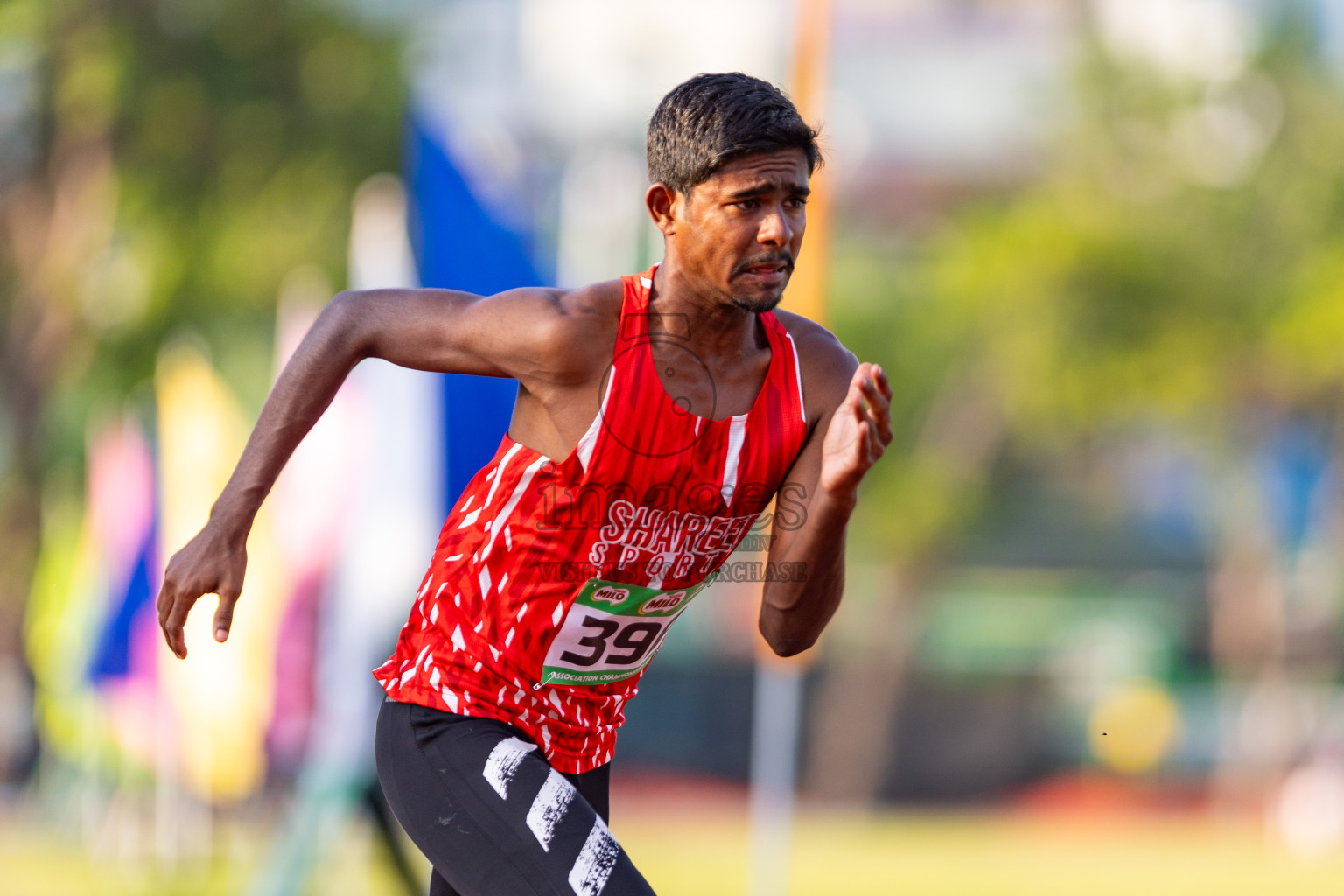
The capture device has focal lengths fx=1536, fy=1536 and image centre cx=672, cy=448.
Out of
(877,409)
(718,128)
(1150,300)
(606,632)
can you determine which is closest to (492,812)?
(606,632)

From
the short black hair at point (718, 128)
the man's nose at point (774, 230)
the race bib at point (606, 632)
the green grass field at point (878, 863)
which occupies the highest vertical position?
the short black hair at point (718, 128)

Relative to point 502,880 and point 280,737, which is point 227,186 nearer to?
point 280,737

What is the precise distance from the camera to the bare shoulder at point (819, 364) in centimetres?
340

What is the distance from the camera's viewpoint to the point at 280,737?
12227mm

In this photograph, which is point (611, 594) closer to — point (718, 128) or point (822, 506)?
point (822, 506)

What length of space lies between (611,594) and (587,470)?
283 millimetres

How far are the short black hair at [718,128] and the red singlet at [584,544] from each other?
0.29m

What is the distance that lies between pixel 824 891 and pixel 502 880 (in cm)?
957

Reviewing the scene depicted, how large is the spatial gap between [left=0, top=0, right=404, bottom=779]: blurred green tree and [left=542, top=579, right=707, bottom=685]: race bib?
20771 mm

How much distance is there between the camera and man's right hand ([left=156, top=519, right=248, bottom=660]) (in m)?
3.13

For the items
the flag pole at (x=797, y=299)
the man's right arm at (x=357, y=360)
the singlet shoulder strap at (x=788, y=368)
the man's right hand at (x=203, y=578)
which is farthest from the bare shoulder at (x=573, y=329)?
the flag pole at (x=797, y=299)

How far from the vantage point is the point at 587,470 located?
126 inches

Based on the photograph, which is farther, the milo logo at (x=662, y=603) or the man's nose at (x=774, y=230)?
the milo logo at (x=662, y=603)

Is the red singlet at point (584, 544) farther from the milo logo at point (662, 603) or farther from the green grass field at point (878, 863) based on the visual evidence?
the green grass field at point (878, 863)
